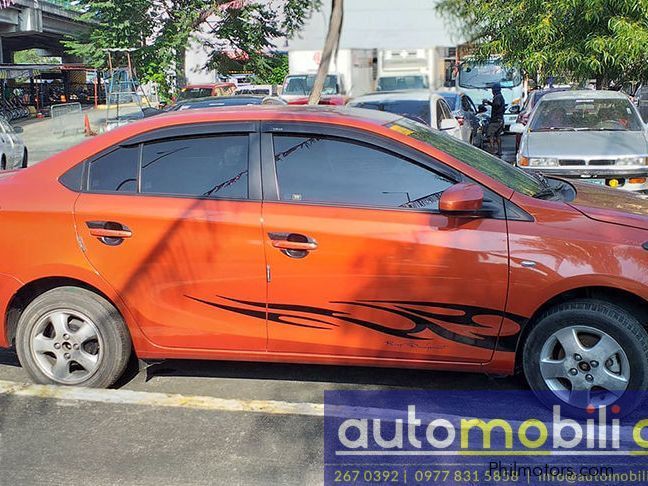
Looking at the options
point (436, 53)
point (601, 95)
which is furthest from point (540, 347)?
point (436, 53)

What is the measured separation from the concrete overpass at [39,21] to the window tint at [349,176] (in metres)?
29.5

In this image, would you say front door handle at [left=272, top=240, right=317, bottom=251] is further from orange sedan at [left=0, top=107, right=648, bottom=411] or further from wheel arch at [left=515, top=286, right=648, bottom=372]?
wheel arch at [left=515, top=286, right=648, bottom=372]

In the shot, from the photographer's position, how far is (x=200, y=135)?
417cm

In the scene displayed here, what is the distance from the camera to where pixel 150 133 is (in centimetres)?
422

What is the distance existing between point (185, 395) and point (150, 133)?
1.54m

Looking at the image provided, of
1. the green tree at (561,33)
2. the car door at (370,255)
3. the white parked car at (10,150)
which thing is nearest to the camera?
the car door at (370,255)

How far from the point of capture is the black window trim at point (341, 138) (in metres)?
3.91

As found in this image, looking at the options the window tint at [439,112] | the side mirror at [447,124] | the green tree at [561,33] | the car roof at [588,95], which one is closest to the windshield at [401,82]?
the green tree at [561,33]

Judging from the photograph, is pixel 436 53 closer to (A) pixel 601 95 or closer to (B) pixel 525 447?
(A) pixel 601 95

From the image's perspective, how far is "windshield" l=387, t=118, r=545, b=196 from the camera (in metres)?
4.09

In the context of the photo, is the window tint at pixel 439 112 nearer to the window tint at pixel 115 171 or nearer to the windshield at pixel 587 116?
the windshield at pixel 587 116

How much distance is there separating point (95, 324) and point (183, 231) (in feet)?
2.52

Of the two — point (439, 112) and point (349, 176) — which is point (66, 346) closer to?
→ point (349, 176)

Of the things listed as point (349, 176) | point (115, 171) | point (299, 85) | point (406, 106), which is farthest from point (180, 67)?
point (349, 176)
